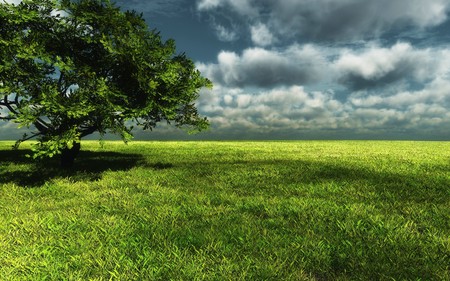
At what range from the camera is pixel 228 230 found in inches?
279

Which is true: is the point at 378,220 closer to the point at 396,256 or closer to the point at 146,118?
the point at 396,256

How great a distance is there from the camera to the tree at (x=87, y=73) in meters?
14.6

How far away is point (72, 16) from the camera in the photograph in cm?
1689

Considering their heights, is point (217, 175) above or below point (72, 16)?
below

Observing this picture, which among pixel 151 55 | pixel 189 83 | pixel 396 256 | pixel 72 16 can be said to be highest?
pixel 72 16

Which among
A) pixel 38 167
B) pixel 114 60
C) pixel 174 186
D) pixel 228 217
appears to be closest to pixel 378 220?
pixel 228 217

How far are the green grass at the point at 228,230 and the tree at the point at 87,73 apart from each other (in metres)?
3.14

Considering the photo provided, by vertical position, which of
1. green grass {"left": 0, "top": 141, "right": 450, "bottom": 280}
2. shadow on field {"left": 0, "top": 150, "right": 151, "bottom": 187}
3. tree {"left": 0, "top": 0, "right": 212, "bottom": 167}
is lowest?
green grass {"left": 0, "top": 141, "right": 450, "bottom": 280}

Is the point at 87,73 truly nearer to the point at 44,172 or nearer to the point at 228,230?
the point at 44,172

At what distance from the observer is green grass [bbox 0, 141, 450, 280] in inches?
213

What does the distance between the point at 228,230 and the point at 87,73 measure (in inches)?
471

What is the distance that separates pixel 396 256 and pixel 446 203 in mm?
5293

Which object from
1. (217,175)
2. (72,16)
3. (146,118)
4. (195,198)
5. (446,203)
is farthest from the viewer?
(146,118)

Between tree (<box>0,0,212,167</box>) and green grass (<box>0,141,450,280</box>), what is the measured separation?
3144 mm
